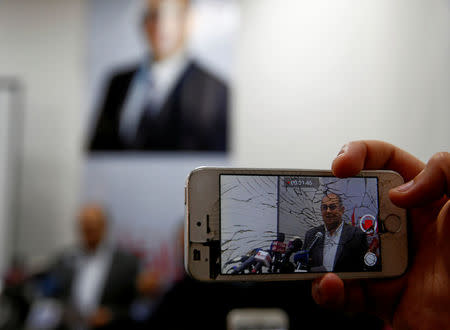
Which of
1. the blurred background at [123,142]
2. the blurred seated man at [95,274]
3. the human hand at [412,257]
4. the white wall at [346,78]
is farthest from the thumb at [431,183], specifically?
the blurred seated man at [95,274]

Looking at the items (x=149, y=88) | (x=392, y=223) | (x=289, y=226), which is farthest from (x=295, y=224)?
(x=149, y=88)

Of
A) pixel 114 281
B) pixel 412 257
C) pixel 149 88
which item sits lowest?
pixel 114 281

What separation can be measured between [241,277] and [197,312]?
1.09 metres

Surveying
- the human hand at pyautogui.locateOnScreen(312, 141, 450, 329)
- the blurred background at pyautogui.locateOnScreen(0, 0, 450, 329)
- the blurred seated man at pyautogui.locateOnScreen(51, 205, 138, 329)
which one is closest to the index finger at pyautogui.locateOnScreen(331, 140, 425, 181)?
the human hand at pyautogui.locateOnScreen(312, 141, 450, 329)

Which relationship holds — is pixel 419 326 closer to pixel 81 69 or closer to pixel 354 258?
pixel 354 258

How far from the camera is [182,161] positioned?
2027 mm

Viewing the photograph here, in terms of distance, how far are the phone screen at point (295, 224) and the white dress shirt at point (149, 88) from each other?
1614mm

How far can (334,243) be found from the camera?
0.52 m

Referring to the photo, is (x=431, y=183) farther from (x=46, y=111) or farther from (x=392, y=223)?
(x=46, y=111)

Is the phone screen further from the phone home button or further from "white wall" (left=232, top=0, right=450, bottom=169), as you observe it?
"white wall" (left=232, top=0, right=450, bottom=169)

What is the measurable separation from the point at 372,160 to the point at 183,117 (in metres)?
1.57

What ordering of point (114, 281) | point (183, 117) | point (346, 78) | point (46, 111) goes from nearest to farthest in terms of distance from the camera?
point (346, 78) → point (114, 281) → point (183, 117) → point (46, 111)

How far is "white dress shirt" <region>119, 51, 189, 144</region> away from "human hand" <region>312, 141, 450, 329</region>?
1625 mm

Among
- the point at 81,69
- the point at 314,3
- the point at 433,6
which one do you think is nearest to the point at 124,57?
the point at 81,69
